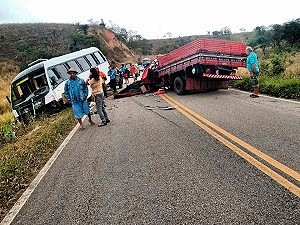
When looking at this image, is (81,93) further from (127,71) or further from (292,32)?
(292,32)

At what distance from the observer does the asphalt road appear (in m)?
3.38

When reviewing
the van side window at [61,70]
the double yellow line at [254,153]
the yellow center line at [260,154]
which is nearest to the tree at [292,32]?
the van side window at [61,70]

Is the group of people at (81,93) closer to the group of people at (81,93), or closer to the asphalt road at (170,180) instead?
the group of people at (81,93)

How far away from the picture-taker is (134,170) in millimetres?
4879

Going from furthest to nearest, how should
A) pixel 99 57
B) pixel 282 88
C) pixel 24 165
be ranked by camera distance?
pixel 99 57 → pixel 282 88 → pixel 24 165

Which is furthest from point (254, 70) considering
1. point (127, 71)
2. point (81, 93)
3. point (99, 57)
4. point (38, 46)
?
point (38, 46)

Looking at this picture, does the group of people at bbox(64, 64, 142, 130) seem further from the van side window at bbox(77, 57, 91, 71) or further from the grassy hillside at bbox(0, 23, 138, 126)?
the grassy hillside at bbox(0, 23, 138, 126)

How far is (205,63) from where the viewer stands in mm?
12406

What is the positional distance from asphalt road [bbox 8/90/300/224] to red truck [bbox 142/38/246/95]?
5141 millimetres

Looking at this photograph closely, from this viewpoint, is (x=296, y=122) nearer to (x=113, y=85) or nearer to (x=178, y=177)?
(x=178, y=177)

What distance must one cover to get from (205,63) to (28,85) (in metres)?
7.57

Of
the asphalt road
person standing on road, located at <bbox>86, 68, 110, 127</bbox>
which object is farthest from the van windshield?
the asphalt road

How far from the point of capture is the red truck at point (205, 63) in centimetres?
1250

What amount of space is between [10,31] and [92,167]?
217 ft
